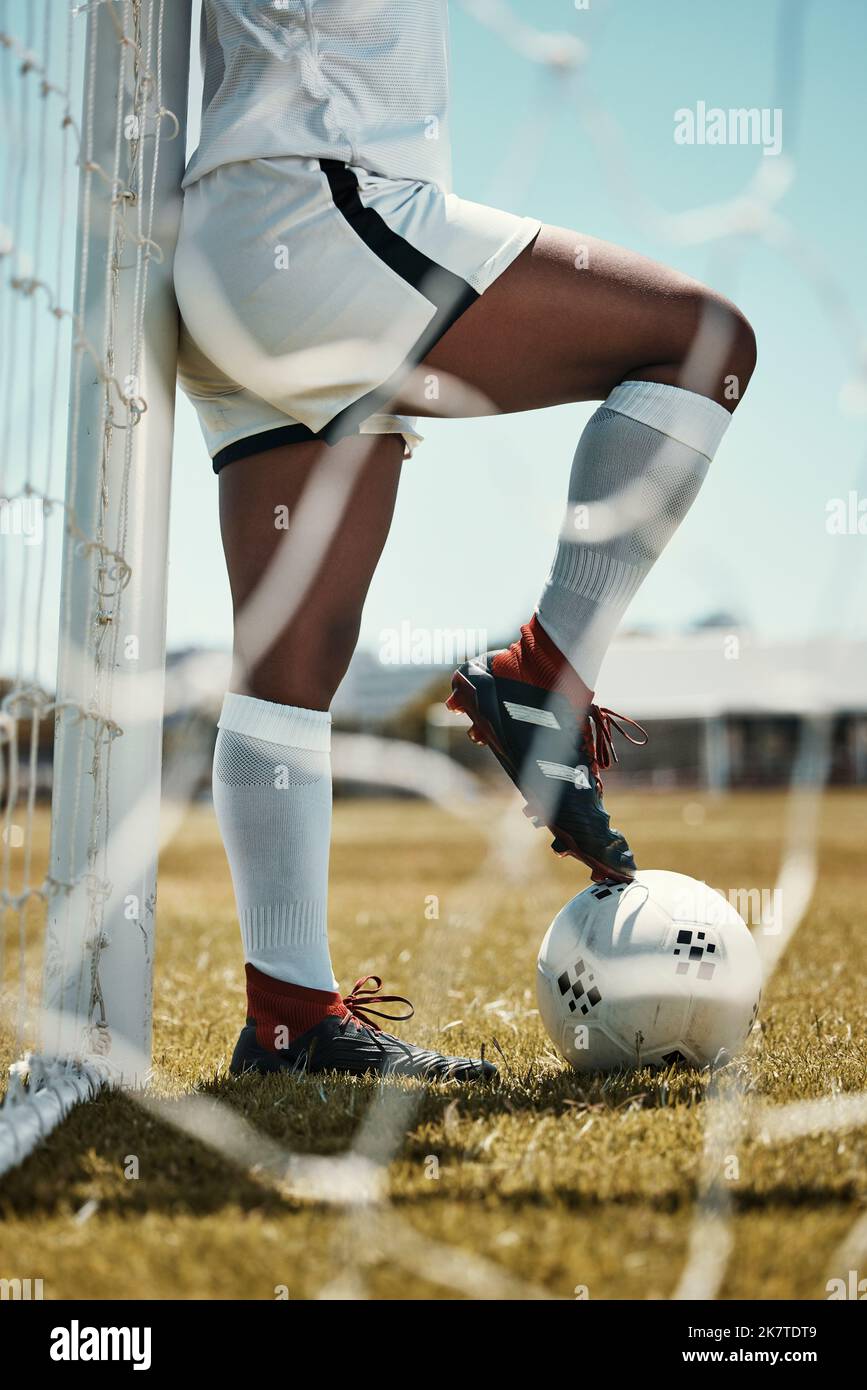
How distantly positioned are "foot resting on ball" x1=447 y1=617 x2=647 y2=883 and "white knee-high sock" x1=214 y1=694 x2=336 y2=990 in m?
0.26

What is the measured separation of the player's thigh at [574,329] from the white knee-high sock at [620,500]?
5 centimetres

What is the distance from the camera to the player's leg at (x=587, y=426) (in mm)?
1746

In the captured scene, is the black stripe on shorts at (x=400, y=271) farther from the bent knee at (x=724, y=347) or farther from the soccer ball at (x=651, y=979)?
the soccer ball at (x=651, y=979)

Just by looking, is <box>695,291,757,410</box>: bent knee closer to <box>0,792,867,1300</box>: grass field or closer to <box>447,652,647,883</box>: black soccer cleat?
<box>447,652,647,883</box>: black soccer cleat

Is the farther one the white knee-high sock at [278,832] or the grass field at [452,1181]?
the white knee-high sock at [278,832]

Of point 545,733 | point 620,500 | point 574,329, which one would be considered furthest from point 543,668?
point 574,329

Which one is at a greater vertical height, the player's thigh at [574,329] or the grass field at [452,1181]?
the player's thigh at [574,329]

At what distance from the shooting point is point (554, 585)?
6.16 ft

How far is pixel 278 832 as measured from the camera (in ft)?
6.05

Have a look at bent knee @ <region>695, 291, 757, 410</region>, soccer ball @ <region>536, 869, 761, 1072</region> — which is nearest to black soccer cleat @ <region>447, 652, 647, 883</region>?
soccer ball @ <region>536, 869, 761, 1072</region>

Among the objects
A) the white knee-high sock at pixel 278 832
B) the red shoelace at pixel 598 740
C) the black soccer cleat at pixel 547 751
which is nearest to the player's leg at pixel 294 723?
the white knee-high sock at pixel 278 832

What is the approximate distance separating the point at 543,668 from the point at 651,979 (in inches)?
20.9

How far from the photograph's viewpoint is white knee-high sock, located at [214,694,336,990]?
1.84m
